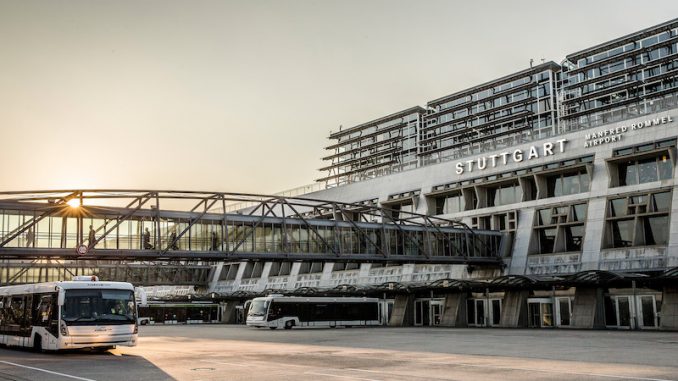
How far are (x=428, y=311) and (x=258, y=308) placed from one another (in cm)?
1640

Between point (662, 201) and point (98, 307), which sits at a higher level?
point (662, 201)

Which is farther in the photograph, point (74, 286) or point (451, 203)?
point (451, 203)

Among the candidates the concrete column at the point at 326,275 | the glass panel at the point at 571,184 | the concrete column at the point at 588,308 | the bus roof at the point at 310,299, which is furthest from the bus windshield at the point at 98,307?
the concrete column at the point at 326,275

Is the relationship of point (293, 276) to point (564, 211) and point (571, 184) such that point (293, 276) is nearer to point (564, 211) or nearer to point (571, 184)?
point (564, 211)

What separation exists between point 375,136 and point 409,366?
344ft

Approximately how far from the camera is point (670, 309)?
44.4m

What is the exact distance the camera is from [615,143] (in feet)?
174

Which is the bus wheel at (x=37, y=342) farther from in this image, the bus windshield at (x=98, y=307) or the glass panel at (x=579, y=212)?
the glass panel at (x=579, y=212)

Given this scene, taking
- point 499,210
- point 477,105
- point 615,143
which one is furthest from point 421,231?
point 477,105

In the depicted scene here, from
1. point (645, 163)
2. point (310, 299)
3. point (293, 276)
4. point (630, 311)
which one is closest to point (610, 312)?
point (630, 311)

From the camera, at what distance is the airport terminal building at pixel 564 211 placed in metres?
49.0

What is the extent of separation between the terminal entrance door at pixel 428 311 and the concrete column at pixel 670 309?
20357 millimetres

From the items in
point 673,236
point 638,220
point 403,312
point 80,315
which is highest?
point 638,220

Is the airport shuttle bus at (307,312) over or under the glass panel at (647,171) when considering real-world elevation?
under
